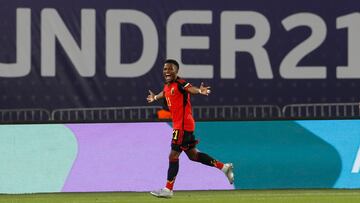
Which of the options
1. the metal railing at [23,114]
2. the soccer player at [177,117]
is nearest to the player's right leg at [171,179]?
the soccer player at [177,117]

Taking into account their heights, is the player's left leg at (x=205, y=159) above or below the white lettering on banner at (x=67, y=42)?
below

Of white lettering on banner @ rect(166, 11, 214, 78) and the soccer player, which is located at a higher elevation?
white lettering on banner @ rect(166, 11, 214, 78)

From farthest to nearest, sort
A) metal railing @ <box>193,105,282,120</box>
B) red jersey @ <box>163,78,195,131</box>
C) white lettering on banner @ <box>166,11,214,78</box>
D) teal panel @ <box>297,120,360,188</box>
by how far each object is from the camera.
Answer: white lettering on banner @ <box>166,11,214,78</box> < metal railing @ <box>193,105,282,120</box> < teal panel @ <box>297,120,360,188</box> < red jersey @ <box>163,78,195,131</box>

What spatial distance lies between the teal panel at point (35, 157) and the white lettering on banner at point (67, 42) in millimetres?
1517

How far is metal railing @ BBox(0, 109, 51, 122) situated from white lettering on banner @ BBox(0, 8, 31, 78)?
617 mm

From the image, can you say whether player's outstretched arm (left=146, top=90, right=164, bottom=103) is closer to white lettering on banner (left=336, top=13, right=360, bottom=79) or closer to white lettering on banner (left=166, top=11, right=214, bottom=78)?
white lettering on banner (left=166, top=11, right=214, bottom=78)

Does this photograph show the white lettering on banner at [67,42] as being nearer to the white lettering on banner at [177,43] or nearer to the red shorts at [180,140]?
the white lettering on banner at [177,43]

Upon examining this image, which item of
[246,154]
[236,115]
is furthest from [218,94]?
[246,154]

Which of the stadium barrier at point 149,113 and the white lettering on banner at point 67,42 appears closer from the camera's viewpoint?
the stadium barrier at point 149,113

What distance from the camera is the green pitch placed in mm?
13078

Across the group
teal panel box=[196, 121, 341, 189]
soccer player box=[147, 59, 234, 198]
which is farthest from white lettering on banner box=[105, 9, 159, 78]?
soccer player box=[147, 59, 234, 198]

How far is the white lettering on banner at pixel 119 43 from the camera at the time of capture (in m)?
16.3

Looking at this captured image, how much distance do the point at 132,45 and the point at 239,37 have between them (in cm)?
176

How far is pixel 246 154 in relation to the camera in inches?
604
